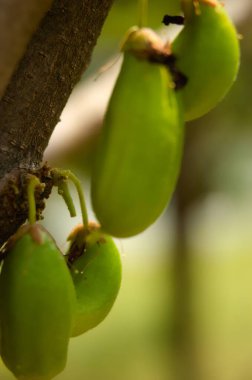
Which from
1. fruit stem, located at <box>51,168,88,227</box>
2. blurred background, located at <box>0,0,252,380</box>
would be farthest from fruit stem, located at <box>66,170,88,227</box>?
blurred background, located at <box>0,0,252,380</box>

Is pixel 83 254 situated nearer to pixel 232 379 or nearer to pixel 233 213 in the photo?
Answer: pixel 232 379

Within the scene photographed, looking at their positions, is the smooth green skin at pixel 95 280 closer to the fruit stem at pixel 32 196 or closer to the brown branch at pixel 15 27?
the fruit stem at pixel 32 196

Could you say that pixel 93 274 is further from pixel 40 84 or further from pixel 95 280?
pixel 40 84

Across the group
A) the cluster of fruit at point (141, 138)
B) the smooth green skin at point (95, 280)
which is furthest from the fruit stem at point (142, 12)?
the smooth green skin at point (95, 280)

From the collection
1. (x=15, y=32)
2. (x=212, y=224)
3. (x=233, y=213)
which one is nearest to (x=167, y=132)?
A: (x=15, y=32)

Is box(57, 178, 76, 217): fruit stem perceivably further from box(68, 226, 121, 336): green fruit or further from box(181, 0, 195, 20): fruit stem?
box(181, 0, 195, 20): fruit stem

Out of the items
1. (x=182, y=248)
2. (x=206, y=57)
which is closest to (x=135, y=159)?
(x=206, y=57)
